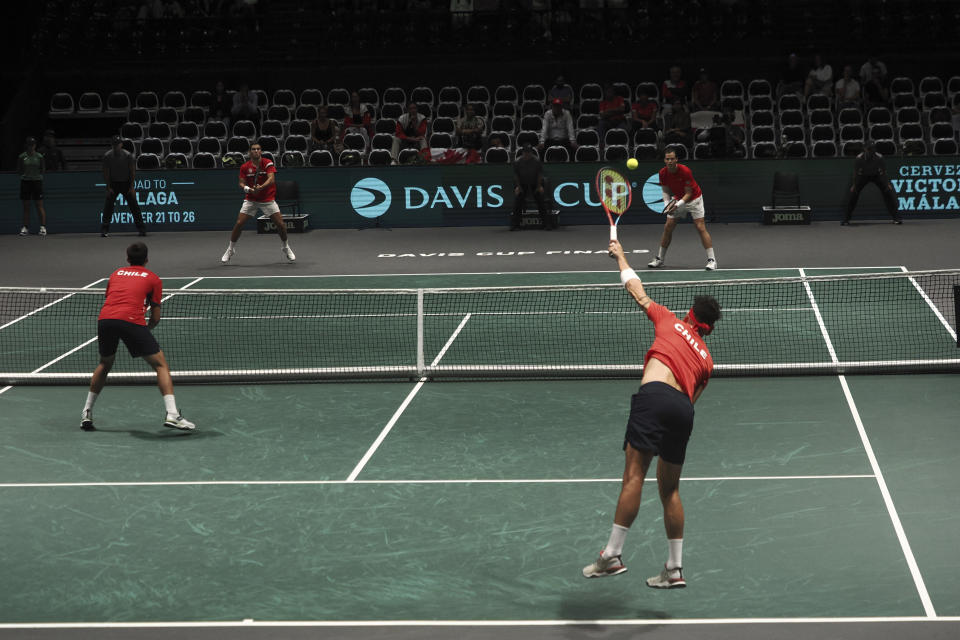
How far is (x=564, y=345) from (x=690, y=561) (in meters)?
6.46

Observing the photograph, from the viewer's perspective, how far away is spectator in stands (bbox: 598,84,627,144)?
25.4 meters

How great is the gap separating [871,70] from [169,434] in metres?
20.0

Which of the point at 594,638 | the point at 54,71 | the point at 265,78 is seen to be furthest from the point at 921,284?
the point at 54,71

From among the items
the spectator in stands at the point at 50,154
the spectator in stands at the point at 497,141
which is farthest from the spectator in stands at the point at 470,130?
the spectator in stands at the point at 50,154

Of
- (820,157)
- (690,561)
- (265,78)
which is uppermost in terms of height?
(265,78)

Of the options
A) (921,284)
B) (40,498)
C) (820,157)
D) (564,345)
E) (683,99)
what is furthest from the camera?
(683,99)

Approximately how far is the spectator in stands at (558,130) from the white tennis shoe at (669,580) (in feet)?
61.1

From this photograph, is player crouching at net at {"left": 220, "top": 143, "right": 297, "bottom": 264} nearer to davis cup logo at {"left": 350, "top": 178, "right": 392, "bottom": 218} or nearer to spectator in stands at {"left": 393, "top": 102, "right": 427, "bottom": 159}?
davis cup logo at {"left": 350, "top": 178, "right": 392, "bottom": 218}

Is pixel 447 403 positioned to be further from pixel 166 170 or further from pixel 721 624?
pixel 166 170

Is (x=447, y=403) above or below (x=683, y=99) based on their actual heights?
below

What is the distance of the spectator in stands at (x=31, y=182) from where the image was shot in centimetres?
2366

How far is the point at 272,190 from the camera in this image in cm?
1919

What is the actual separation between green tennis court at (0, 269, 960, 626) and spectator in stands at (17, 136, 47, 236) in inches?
498

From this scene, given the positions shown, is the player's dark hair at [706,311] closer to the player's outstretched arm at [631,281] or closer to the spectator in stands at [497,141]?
the player's outstretched arm at [631,281]
